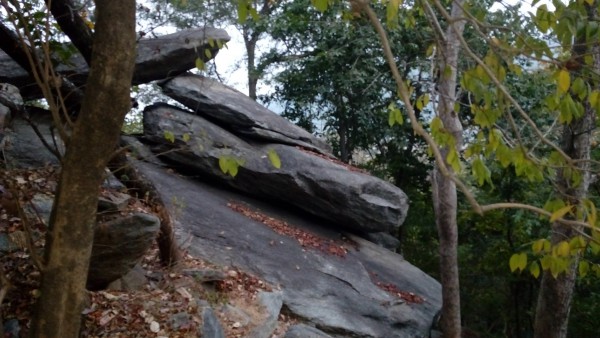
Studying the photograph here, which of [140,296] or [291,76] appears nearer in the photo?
[140,296]

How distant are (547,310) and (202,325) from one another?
14.8ft

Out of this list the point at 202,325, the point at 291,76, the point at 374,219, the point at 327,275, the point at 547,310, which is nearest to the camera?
the point at 202,325

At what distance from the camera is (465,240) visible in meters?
15.6

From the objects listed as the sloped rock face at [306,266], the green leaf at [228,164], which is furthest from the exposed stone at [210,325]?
the green leaf at [228,164]

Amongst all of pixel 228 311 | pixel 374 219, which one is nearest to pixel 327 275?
pixel 374 219

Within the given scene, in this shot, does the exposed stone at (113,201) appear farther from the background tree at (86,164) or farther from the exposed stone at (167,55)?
the exposed stone at (167,55)

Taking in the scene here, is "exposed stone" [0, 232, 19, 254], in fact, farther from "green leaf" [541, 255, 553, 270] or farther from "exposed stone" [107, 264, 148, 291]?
"green leaf" [541, 255, 553, 270]

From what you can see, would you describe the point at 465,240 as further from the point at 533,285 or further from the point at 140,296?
the point at 140,296

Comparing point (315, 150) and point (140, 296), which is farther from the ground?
point (315, 150)

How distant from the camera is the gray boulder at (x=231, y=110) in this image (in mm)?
11180

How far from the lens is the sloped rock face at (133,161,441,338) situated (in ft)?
28.1

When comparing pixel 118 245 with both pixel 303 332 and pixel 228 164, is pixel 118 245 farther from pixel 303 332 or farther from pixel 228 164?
pixel 303 332

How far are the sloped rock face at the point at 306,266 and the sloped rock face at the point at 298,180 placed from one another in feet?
1.02

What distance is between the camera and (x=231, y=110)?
1141 centimetres
